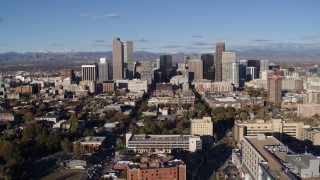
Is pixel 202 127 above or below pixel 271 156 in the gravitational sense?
below

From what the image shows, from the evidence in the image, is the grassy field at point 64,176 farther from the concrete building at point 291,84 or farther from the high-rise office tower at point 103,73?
the high-rise office tower at point 103,73

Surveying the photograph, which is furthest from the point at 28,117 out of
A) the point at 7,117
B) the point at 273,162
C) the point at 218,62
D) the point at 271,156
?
the point at 218,62

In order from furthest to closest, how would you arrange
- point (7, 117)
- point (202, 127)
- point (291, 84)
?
point (291, 84) < point (7, 117) < point (202, 127)

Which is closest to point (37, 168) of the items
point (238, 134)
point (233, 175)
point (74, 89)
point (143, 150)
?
point (143, 150)

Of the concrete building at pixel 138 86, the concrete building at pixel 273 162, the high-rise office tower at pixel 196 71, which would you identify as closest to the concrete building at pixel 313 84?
the high-rise office tower at pixel 196 71

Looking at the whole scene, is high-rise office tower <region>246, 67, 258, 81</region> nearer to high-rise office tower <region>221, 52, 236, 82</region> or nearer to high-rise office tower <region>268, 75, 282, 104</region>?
high-rise office tower <region>221, 52, 236, 82</region>

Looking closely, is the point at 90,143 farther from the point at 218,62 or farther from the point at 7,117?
the point at 218,62

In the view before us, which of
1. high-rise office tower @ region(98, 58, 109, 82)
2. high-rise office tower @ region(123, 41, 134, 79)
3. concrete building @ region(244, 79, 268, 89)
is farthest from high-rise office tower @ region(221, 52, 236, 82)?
high-rise office tower @ region(98, 58, 109, 82)
